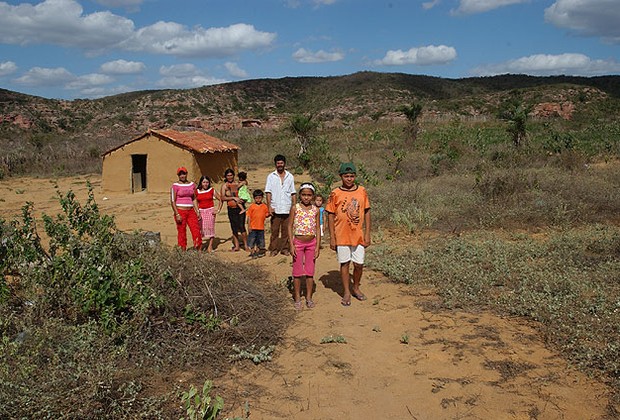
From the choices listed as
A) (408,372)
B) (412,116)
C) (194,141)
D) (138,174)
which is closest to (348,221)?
(408,372)

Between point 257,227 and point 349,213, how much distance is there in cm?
269

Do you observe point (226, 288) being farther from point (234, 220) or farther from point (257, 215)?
point (234, 220)

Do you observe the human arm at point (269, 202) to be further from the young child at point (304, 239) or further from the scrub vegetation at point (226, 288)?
the young child at point (304, 239)

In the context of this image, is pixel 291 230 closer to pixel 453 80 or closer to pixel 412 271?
pixel 412 271

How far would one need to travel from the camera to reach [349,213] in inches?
208

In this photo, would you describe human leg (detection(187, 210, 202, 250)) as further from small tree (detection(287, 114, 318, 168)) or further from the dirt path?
small tree (detection(287, 114, 318, 168))

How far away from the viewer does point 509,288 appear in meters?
5.52

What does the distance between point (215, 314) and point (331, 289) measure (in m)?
1.95

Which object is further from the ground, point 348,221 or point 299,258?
point 348,221

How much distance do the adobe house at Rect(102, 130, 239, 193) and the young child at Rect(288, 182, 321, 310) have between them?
403 inches

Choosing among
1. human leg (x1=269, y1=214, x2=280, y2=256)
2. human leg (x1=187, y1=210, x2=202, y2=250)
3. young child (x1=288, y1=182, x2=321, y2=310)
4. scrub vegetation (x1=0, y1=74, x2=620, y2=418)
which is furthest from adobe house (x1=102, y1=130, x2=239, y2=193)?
young child (x1=288, y1=182, x2=321, y2=310)

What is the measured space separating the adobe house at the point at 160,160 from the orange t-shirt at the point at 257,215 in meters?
7.76

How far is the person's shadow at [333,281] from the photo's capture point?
6020 millimetres

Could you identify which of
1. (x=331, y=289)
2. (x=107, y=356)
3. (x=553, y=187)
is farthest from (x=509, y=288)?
(x=553, y=187)
